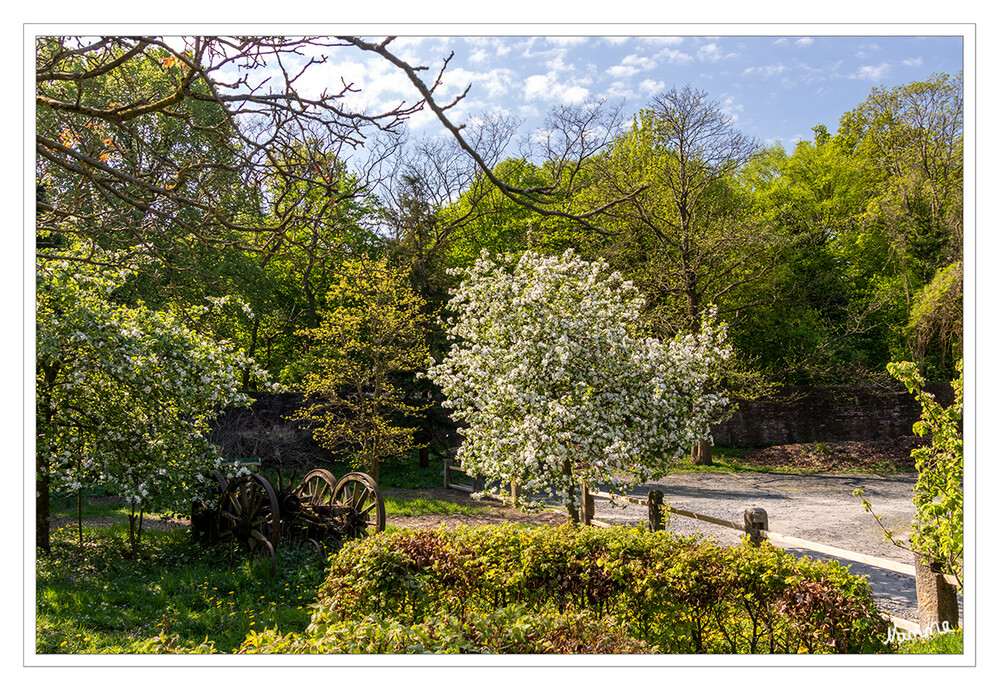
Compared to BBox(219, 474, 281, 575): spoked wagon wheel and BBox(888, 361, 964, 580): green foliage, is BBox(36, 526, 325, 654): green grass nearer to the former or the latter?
BBox(219, 474, 281, 575): spoked wagon wheel

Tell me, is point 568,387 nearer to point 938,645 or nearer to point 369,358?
point 938,645

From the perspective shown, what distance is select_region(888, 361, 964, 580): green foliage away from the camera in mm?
4418

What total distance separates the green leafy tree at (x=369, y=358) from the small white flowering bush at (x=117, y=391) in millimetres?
6762

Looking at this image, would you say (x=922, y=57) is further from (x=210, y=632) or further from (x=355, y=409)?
(x=355, y=409)

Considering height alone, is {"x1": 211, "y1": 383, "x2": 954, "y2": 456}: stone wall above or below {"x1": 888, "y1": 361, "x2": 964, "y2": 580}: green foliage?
below

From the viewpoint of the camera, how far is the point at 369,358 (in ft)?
51.2

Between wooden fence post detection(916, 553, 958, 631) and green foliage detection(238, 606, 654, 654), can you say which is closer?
green foliage detection(238, 606, 654, 654)

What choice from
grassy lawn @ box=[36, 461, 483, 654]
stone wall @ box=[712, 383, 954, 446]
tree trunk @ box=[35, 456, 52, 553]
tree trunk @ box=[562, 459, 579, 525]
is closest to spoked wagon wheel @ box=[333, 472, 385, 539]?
grassy lawn @ box=[36, 461, 483, 654]

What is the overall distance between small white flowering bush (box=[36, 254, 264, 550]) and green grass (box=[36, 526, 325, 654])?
2.86 feet

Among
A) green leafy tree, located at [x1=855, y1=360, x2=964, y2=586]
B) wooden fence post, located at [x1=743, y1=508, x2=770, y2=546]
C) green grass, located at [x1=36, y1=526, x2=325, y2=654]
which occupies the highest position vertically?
green leafy tree, located at [x1=855, y1=360, x2=964, y2=586]

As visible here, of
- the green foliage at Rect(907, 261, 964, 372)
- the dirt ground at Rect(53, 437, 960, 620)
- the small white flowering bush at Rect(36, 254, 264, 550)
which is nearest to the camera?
the small white flowering bush at Rect(36, 254, 264, 550)

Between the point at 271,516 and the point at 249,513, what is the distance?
406 millimetres
